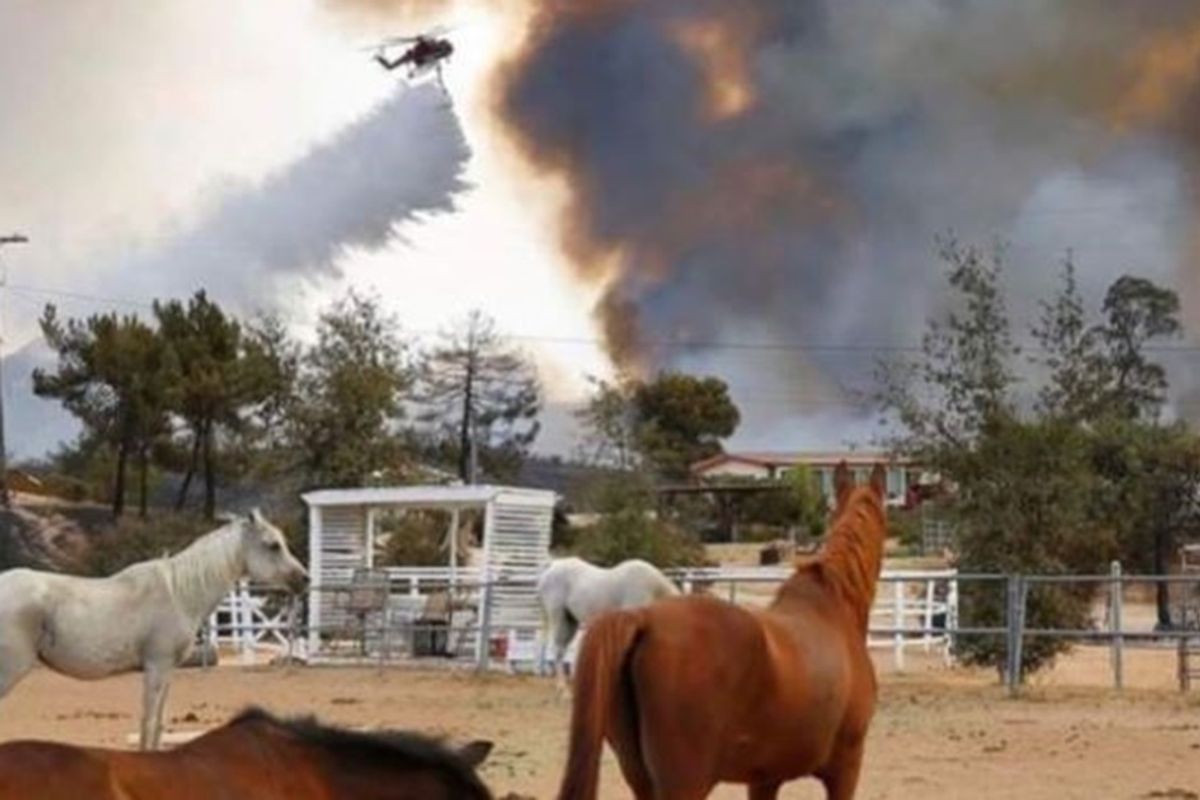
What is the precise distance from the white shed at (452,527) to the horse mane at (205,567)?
13.0 metres

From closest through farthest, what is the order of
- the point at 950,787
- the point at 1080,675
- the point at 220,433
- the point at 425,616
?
the point at 950,787 < the point at 1080,675 < the point at 425,616 < the point at 220,433

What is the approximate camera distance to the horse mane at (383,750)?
15.8 ft

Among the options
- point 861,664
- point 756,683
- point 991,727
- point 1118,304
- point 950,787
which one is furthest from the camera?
point 1118,304

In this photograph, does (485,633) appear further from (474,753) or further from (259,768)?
(259,768)

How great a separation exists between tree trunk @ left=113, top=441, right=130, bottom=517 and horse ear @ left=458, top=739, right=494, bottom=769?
126ft

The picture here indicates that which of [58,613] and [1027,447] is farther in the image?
[1027,447]

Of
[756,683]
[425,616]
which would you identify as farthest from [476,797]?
[425,616]

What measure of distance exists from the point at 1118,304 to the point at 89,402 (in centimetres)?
3375

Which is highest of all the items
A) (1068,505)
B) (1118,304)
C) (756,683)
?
(1118,304)

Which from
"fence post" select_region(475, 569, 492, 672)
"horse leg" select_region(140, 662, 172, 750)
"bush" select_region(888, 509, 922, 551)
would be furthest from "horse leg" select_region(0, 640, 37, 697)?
"bush" select_region(888, 509, 922, 551)

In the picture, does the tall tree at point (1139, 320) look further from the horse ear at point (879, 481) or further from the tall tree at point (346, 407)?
the horse ear at point (879, 481)

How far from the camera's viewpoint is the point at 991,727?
1466 centimetres

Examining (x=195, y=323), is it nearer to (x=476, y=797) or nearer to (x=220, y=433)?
(x=220, y=433)

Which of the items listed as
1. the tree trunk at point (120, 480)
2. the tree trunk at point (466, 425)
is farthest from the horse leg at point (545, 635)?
the tree trunk at point (466, 425)
